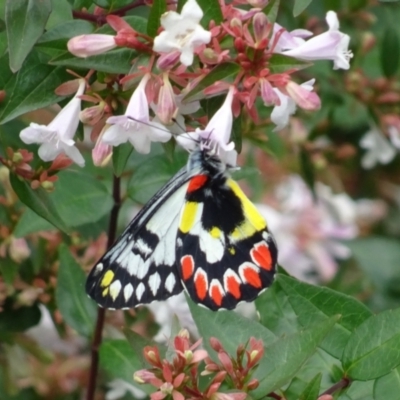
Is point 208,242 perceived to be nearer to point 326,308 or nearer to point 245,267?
point 245,267

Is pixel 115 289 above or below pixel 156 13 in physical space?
below

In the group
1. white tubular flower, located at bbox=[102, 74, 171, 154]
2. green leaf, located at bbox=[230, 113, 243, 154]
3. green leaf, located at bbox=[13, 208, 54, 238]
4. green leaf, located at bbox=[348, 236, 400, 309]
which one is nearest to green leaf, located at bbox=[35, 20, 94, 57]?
white tubular flower, located at bbox=[102, 74, 171, 154]

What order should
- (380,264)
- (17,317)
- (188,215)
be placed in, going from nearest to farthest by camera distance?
(188,215), (17,317), (380,264)

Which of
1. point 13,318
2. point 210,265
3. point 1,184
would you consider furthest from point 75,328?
point 210,265

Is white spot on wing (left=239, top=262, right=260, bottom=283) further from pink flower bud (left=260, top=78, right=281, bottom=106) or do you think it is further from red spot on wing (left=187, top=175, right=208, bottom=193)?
pink flower bud (left=260, top=78, right=281, bottom=106)

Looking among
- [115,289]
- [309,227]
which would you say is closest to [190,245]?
[115,289]

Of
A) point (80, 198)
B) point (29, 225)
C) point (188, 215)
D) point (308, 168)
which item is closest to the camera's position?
point (188, 215)

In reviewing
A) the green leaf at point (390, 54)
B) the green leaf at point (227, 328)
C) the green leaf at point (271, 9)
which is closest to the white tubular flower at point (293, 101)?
the green leaf at point (271, 9)

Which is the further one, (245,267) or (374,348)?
(245,267)
